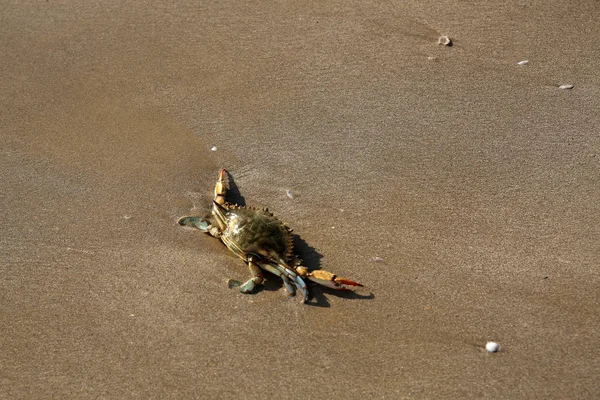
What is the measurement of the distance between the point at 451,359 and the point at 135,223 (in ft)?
7.15

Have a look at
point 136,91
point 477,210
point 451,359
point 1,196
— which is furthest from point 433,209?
point 1,196

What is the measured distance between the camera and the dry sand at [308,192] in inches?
141

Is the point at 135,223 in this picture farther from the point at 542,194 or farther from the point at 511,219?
the point at 542,194

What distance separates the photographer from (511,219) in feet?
13.9

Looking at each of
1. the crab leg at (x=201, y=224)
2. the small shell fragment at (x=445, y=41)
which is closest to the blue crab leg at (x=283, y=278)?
the crab leg at (x=201, y=224)

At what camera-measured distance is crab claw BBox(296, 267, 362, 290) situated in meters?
3.79

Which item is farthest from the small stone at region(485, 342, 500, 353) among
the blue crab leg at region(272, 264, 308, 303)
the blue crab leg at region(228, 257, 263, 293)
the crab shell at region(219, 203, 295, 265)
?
the blue crab leg at region(228, 257, 263, 293)

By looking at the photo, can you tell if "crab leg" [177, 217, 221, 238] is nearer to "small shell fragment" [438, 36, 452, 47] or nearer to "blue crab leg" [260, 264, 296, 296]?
"blue crab leg" [260, 264, 296, 296]

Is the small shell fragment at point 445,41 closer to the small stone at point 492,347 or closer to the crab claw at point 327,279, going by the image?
the crab claw at point 327,279

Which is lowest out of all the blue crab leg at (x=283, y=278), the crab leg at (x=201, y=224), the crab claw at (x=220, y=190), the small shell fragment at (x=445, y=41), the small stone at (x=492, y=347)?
the small stone at (x=492, y=347)

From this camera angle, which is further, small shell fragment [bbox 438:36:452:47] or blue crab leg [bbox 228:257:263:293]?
small shell fragment [bbox 438:36:452:47]

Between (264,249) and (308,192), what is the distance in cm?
71

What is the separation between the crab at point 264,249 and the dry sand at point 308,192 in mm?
107

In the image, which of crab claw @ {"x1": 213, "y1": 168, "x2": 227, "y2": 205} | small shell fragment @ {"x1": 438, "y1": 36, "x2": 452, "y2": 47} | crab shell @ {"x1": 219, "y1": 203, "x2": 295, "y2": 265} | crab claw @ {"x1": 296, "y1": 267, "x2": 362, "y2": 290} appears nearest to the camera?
crab claw @ {"x1": 296, "y1": 267, "x2": 362, "y2": 290}
